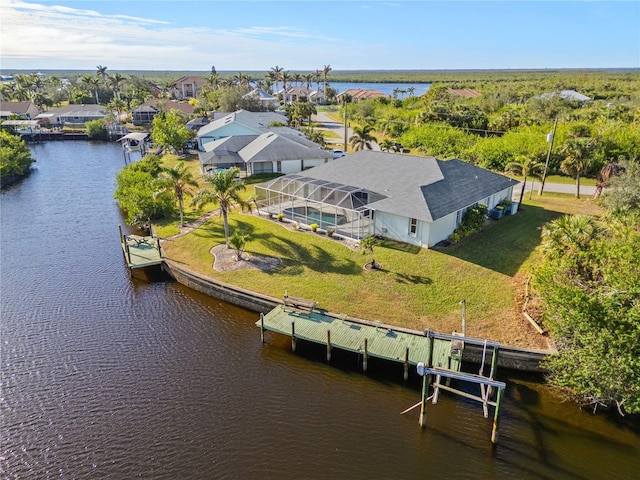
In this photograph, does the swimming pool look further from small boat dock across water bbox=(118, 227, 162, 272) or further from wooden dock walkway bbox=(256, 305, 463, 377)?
wooden dock walkway bbox=(256, 305, 463, 377)

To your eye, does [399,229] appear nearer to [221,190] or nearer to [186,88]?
[221,190]

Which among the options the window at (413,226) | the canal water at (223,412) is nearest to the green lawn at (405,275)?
the window at (413,226)

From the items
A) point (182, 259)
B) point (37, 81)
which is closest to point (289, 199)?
point (182, 259)

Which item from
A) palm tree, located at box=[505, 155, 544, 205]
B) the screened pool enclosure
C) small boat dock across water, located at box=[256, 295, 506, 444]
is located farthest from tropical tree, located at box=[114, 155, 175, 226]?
palm tree, located at box=[505, 155, 544, 205]

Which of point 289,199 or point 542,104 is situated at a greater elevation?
point 542,104

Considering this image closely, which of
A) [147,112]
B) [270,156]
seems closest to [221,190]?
[270,156]

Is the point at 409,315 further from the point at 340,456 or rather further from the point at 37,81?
the point at 37,81
